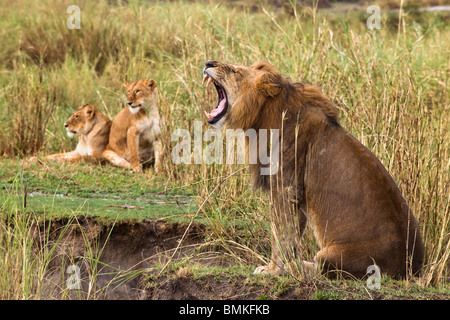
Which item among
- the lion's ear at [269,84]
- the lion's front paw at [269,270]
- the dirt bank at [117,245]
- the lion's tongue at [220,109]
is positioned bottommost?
the dirt bank at [117,245]

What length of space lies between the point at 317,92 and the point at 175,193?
9.96ft

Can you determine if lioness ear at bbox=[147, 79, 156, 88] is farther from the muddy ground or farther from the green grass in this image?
the muddy ground

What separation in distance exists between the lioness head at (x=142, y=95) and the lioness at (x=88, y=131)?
2.59 ft

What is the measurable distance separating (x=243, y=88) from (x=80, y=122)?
4.93 m

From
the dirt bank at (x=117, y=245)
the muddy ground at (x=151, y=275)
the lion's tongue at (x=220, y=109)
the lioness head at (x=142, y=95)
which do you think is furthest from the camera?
the lioness head at (x=142, y=95)

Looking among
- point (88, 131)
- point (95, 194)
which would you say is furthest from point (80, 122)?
point (95, 194)

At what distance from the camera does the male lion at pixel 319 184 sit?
15.7 feet

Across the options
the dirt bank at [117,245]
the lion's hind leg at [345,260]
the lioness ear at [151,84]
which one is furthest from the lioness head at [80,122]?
the lion's hind leg at [345,260]

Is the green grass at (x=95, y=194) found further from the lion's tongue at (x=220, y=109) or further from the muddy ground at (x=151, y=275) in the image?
the lion's tongue at (x=220, y=109)

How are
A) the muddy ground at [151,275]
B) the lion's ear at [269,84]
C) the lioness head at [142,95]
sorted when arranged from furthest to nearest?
the lioness head at [142,95]
the lion's ear at [269,84]
the muddy ground at [151,275]

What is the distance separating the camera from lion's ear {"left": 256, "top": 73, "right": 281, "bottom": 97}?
5.01 m

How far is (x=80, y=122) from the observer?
958 cm

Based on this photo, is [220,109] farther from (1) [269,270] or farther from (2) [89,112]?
(2) [89,112]
